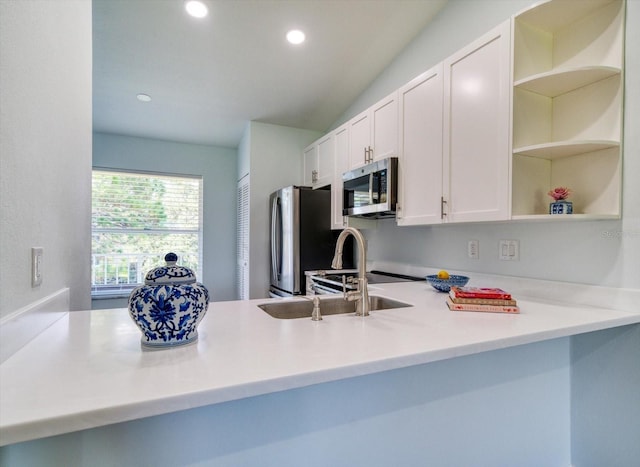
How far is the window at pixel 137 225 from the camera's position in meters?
3.89

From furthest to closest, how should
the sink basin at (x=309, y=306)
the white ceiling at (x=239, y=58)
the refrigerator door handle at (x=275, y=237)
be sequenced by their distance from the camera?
1. the refrigerator door handle at (x=275, y=237)
2. the white ceiling at (x=239, y=58)
3. the sink basin at (x=309, y=306)

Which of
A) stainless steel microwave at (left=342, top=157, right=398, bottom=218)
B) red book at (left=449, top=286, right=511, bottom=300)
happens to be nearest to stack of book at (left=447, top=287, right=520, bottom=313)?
→ red book at (left=449, top=286, right=511, bottom=300)

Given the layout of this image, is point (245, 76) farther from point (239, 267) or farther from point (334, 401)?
point (334, 401)

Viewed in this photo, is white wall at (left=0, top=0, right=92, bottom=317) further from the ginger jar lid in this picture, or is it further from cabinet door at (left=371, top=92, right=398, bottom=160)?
cabinet door at (left=371, top=92, right=398, bottom=160)

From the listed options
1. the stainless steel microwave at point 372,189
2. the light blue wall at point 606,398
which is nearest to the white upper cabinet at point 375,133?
the stainless steel microwave at point 372,189

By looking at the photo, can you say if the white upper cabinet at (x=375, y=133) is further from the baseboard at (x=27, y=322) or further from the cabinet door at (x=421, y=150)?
the baseboard at (x=27, y=322)

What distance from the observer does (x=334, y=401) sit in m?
1.08

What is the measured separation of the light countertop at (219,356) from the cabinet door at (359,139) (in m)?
1.66

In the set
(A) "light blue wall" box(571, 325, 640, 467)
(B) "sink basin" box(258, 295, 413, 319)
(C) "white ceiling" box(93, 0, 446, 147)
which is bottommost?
(A) "light blue wall" box(571, 325, 640, 467)

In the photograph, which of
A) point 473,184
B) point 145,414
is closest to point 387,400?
point 145,414

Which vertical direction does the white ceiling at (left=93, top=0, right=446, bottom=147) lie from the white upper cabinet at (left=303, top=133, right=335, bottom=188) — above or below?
above

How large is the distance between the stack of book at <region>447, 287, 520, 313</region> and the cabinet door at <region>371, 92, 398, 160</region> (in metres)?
1.26

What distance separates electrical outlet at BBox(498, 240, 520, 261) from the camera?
1.85 metres

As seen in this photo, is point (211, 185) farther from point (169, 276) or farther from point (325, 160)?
point (169, 276)
